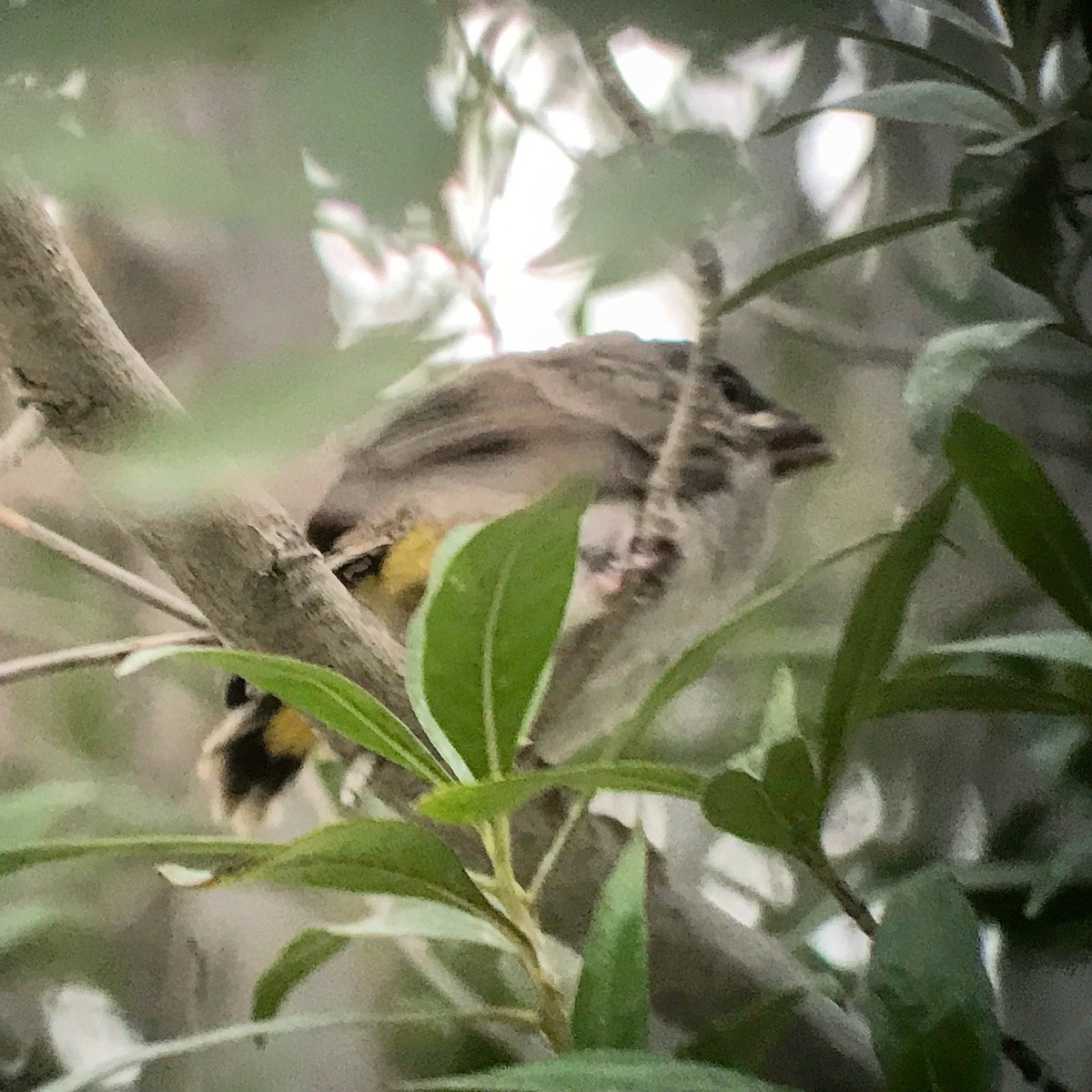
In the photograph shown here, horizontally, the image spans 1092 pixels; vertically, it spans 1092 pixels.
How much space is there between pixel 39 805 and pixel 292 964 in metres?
0.15

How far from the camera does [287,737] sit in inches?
19.4

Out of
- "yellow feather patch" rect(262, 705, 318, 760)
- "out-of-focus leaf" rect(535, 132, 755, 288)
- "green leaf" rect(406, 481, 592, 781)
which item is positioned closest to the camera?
"out-of-focus leaf" rect(535, 132, 755, 288)

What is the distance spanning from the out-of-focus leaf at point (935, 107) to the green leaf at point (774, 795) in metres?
0.23

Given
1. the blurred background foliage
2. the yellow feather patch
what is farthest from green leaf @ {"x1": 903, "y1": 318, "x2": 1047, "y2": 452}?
the yellow feather patch

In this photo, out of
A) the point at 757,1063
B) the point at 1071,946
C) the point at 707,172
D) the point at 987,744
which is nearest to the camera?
the point at 707,172

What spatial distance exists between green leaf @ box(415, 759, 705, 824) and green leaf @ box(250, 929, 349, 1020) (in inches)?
4.2

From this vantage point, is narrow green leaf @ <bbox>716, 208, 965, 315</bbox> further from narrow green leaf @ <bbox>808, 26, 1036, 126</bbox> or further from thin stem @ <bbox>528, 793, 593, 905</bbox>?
thin stem @ <bbox>528, 793, 593, 905</bbox>

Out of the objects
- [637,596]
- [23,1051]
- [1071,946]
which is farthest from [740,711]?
[23,1051]

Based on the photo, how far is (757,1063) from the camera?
14.8 inches

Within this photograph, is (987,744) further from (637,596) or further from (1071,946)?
(637,596)

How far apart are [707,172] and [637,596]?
0.29 m

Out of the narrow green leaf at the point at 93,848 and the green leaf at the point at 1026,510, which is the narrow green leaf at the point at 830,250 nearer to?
the green leaf at the point at 1026,510

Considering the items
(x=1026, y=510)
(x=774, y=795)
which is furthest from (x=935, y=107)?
(x=774, y=795)

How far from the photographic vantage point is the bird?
0.42 m
